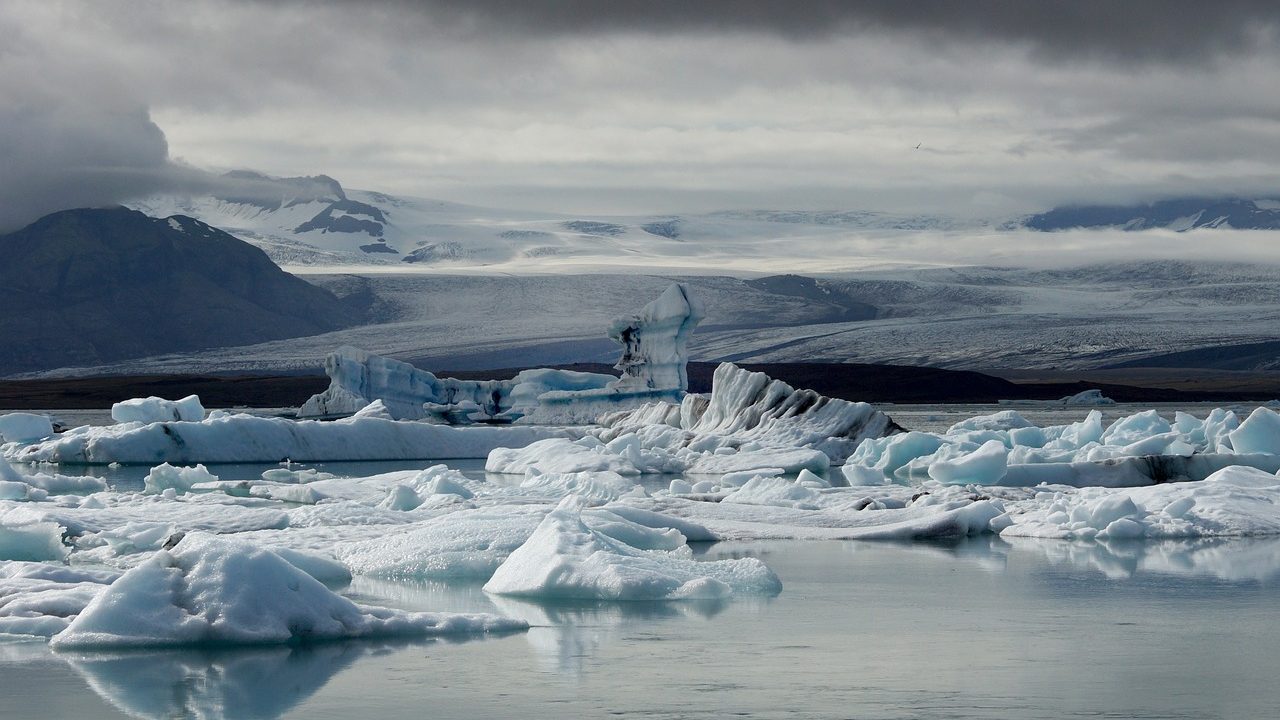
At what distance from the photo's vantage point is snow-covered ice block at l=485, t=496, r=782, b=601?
736 cm

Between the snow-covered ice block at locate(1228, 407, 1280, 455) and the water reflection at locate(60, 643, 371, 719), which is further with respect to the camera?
the snow-covered ice block at locate(1228, 407, 1280, 455)

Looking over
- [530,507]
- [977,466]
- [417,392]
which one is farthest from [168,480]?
[417,392]

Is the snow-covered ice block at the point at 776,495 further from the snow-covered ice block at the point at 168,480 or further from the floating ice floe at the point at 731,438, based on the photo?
the snow-covered ice block at the point at 168,480

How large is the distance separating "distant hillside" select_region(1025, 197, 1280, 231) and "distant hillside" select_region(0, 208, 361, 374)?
86.4 metres

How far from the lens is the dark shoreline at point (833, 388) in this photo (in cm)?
4966

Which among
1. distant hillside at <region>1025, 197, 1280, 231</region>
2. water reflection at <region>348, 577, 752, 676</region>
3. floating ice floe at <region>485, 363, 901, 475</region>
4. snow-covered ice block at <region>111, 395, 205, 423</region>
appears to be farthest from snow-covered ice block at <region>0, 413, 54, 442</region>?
distant hillside at <region>1025, 197, 1280, 231</region>

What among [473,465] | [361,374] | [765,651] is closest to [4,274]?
[361,374]

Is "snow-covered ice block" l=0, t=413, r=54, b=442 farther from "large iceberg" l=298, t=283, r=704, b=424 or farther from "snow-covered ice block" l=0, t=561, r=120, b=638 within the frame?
"snow-covered ice block" l=0, t=561, r=120, b=638

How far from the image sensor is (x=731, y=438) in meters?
20.8

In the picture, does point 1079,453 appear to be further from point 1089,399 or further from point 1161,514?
point 1089,399

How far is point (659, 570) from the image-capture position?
7.62m

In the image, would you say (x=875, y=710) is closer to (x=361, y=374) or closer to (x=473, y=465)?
(x=473, y=465)

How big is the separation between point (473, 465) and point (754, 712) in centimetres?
1669

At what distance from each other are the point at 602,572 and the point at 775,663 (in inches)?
71.6
